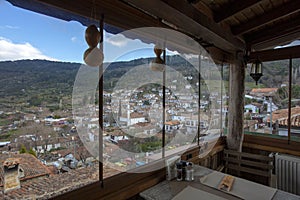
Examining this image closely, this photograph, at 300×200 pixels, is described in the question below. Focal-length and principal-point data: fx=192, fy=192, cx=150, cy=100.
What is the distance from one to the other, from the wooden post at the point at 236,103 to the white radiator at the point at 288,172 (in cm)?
56

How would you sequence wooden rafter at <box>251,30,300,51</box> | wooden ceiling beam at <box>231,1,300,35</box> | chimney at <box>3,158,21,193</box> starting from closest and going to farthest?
chimney at <box>3,158,21,193</box>, wooden ceiling beam at <box>231,1,300,35</box>, wooden rafter at <box>251,30,300,51</box>

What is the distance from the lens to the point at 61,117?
127 centimetres

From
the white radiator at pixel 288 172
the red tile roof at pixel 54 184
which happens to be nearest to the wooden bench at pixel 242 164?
the white radiator at pixel 288 172

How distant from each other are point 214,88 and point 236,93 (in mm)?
348

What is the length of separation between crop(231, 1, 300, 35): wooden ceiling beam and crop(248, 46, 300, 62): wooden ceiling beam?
2.02 ft

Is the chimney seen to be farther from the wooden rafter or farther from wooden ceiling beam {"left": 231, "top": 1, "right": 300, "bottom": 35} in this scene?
the wooden rafter

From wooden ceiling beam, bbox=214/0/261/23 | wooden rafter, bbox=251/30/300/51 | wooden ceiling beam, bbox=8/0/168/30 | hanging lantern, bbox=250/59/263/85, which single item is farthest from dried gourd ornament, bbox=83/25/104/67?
wooden rafter, bbox=251/30/300/51

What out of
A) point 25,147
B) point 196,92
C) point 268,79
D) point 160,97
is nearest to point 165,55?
point 160,97

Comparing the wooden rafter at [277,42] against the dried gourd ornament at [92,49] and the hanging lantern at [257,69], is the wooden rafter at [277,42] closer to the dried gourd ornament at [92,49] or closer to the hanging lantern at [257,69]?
the hanging lantern at [257,69]

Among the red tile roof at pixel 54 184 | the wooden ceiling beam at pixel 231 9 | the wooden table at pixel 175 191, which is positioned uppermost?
the wooden ceiling beam at pixel 231 9

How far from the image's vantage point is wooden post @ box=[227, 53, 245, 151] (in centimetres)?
300

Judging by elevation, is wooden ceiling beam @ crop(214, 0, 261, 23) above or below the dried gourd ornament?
above

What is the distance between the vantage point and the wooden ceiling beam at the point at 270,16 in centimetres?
208

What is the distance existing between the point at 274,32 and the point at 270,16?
609mm
